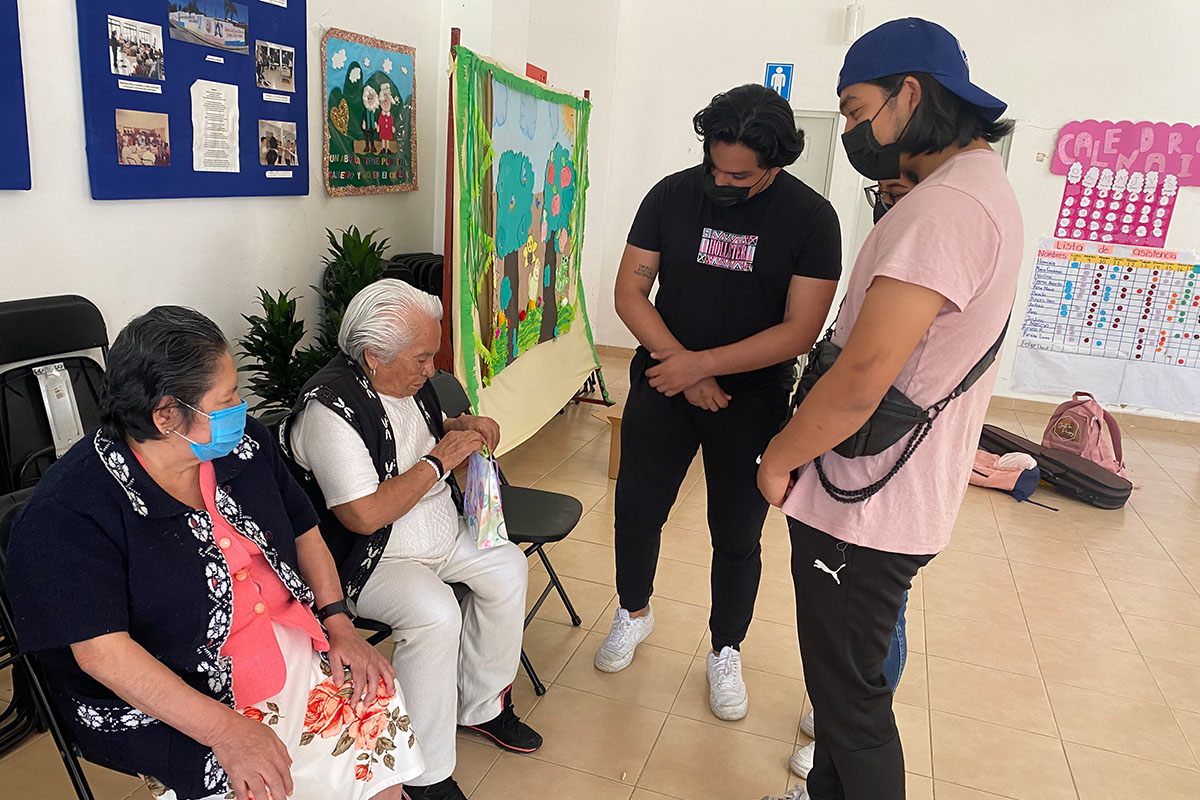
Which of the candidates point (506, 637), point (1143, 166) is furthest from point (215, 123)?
point (1143, 166)

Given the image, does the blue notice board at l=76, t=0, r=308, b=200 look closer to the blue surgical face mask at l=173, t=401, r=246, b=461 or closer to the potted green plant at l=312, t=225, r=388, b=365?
the potted green plant at l=312, t=225, r=388, b=365

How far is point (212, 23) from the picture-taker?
2822mm

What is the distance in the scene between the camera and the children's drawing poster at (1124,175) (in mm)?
5590

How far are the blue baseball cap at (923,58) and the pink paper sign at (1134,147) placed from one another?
5.10 meters

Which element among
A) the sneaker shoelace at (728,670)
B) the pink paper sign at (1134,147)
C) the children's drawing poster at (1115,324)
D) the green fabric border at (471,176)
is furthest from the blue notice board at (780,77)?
the sneaker shoelace at (728,670)

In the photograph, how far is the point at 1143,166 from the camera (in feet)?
18.5

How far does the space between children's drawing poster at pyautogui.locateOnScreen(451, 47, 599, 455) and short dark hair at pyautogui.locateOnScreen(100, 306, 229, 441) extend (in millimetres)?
1844

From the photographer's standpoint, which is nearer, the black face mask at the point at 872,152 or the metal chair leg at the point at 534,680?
the black face mask at the point at 872,152

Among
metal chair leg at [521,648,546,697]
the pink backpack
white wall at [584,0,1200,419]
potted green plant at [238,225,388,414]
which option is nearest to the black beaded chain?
metal chair leg at [521,648,546,697]

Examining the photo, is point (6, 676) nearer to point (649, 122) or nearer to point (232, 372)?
point (232, 372)

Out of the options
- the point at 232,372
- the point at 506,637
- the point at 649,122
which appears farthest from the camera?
the point at 649,122

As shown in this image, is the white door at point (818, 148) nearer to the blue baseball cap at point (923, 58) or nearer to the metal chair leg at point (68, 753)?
the blue baseball cap at point (923, 58)

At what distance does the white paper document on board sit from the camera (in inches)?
112

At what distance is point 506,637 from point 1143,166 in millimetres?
5577
